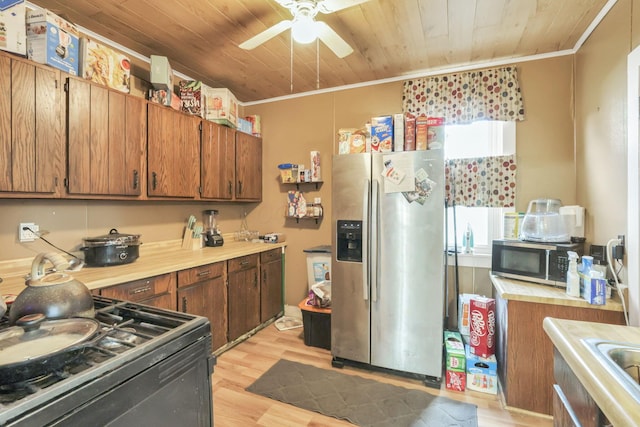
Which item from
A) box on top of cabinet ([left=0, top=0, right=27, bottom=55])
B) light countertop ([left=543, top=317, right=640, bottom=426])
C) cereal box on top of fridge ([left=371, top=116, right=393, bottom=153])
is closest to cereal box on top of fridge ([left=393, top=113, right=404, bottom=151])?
cereal box on top of fridge ([left=371, top=116, right=393, bottom=153])

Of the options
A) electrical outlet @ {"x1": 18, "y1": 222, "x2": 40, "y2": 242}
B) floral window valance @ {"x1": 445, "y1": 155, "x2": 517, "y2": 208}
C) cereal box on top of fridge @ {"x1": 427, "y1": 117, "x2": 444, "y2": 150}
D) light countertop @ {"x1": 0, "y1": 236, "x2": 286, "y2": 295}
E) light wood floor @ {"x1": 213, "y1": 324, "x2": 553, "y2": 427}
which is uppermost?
cereal box on top of fridge @ {"x1": 427, "y1": 117, "x2": 444, "y2": 150}

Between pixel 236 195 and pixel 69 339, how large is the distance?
8.57 ft

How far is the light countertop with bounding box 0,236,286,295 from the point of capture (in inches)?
68.7

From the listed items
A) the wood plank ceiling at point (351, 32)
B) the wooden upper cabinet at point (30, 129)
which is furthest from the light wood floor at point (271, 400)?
the wood plank ceiling at point (351, 32)

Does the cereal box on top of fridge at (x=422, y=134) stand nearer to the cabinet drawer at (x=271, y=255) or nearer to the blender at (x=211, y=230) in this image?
the cabinet drawer at (x=271, y=255)

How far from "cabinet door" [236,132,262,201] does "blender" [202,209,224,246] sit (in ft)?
1.09

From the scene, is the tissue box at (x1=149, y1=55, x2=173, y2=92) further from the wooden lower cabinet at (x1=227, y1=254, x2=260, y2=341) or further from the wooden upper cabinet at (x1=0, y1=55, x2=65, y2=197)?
the wooden lower cabinet at (x1=227, y1=254, x2=260, y2=341)

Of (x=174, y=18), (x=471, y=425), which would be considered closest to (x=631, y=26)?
(x=471, y=425)

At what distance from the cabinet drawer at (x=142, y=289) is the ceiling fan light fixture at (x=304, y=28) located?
1.83m

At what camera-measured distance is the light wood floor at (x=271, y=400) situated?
1873 millimetres

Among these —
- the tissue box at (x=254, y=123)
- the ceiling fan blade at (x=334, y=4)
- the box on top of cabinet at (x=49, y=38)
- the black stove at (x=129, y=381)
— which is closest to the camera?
the black stove at (x=129, y=381)

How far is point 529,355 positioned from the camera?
192cm

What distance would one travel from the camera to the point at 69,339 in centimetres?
77

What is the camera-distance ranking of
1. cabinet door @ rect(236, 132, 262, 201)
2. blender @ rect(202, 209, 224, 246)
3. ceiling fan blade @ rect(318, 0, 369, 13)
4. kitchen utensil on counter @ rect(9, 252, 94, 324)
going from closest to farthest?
kitchen utensil on counter @ rect(9, 252, 94, 324) < ceiling fan blade @ rect(318, 0, 369, 13) < blender @ rect(202, 209, 224, 246) < cabinet door @ rect(236, 132, 262, 201)
